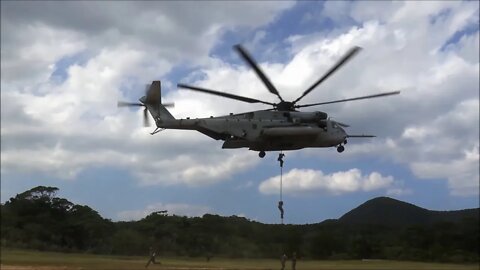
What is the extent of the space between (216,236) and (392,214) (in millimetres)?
35772

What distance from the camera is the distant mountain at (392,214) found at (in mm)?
81213

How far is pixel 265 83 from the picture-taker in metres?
25.0

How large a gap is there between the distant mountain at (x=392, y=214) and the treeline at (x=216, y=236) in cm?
205

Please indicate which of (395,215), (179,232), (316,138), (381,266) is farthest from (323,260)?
(316,138)

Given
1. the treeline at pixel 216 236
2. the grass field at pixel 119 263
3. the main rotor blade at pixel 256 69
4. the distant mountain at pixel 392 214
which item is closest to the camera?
the main rotor blade at pixel 256 69

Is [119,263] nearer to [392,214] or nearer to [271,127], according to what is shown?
[271,127]

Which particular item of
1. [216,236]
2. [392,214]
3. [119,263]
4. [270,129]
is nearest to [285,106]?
[270,129]

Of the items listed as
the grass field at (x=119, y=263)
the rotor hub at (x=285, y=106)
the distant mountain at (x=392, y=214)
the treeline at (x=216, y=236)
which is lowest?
the grass field at (x=119, y=263)

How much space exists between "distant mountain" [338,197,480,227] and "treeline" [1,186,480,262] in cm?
205

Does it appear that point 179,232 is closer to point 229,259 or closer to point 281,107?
point 229,259

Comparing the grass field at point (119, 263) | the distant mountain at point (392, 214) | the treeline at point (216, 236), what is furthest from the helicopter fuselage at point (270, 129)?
the distant mountain at point (392, 214)

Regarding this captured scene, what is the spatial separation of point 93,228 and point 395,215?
149 feet

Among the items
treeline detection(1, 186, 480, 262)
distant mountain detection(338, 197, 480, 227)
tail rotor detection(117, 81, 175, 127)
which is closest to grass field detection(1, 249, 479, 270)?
treeline detection(1, 186, 480, 262)

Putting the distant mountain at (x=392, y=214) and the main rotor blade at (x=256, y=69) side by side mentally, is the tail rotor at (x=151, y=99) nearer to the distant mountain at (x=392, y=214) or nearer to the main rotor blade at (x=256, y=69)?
the main rotor blade at (x=256, y=69)
